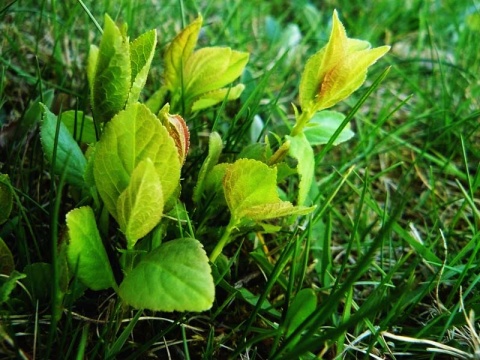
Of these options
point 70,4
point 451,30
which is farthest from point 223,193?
point 451,30

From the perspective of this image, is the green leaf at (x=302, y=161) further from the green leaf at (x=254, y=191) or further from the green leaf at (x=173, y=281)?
the green leaf at (x=173, y=281)

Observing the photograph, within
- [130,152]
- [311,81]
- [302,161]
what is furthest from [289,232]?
[130,152]

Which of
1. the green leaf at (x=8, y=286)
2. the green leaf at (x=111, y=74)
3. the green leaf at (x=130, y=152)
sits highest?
the green leaf at (x=111, y=74)

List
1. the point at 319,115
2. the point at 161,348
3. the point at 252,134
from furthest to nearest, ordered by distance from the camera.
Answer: the point at 252,134 < the point at 319,115 < the point at 161,348

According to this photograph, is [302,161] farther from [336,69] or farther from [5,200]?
[5,200]

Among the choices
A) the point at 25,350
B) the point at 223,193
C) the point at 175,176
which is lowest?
the point at 25,350

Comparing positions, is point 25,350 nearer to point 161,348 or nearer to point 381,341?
point 161,348

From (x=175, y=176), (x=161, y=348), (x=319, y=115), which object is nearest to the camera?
(x=175, y=176)

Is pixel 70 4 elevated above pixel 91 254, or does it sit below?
above

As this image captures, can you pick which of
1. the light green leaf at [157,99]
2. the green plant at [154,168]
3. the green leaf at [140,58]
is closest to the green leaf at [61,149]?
the green plant at [154,168]
